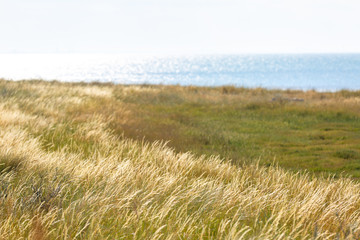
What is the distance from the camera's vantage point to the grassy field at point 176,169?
9.50 feet

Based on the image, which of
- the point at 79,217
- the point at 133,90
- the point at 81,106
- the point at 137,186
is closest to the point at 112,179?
the point at 137,186

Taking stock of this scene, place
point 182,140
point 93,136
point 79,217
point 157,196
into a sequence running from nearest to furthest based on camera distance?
point 79,217 → point 157,196 → point 93,136 → point 182,140

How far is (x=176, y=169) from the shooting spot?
488 cm

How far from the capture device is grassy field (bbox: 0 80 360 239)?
9.50ft

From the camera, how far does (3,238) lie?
2.46 m

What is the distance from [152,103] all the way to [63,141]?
12.3 m

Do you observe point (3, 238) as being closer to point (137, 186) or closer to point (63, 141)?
point (137, 186)

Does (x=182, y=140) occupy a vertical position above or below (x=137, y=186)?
below

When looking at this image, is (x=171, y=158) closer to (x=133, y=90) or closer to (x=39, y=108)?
(x=39, y=108)

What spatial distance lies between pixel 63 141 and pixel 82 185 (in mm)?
3172

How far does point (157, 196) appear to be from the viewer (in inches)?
139

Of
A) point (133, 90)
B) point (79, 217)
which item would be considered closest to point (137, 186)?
point (79, 217)

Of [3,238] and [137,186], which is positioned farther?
[137,186]

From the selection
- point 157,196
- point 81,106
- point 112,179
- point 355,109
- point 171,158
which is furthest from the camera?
point 355,109
